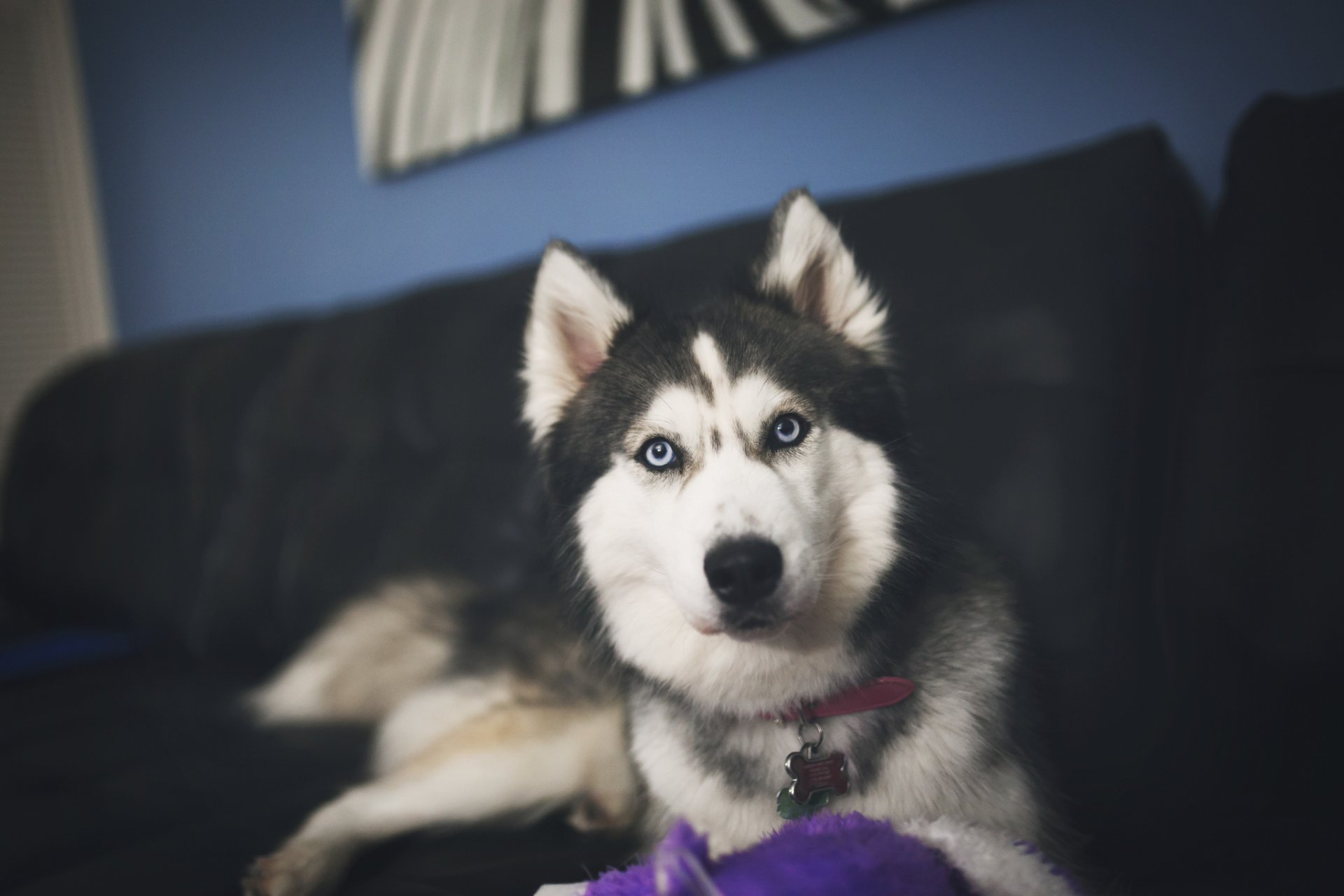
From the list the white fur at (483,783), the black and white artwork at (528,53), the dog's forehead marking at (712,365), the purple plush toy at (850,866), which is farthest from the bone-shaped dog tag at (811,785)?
the black and white artwork at (528,53)

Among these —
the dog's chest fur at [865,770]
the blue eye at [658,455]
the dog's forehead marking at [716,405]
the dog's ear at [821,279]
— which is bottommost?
the dog's chest fur at [865,770]

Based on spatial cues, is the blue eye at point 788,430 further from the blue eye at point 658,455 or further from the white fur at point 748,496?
the blue eye at point 658,455

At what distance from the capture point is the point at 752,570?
972 mm

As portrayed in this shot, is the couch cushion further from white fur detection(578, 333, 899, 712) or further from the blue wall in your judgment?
white fur detection(578, 333, 899, 712)

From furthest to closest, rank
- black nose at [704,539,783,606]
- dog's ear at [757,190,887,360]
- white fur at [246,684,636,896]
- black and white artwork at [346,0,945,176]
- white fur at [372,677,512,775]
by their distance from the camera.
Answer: black and white artwork at [346,0,945,176], white fur at [372,677,512,775], white fur at [246,684,636,896], dog's ear at [757,190,887,360], black nose at [704,539,783,606]

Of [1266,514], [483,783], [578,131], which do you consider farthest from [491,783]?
[578,131]

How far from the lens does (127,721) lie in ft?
6.38

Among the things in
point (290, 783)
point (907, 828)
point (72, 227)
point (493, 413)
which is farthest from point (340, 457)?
point (72, 227)

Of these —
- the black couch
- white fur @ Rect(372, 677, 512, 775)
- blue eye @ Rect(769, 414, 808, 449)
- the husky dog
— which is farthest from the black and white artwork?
white fur @ Rect(372, 677, 512, 775)

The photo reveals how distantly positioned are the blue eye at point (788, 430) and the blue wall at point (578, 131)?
3.41ft

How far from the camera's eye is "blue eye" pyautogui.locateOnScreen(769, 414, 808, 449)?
113 cm

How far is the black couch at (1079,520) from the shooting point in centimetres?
114

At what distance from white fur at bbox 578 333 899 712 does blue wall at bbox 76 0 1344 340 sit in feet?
3.26

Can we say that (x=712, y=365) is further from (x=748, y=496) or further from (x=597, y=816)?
(x=597, y=816)
